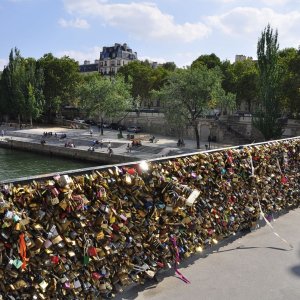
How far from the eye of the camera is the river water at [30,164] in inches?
1401

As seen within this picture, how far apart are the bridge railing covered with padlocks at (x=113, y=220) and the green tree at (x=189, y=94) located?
3196 centimetres

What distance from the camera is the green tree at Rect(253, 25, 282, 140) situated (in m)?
35.7

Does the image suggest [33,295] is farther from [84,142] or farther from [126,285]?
[84,142]

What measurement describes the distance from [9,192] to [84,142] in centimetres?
4413

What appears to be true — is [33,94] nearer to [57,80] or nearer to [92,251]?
[57,80]

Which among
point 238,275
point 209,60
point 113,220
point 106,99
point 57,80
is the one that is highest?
point 209,60

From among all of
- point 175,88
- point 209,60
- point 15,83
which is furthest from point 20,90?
point 209,60

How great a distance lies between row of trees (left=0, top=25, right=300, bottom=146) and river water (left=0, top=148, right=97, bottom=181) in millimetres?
10498

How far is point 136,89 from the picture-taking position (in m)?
82.6

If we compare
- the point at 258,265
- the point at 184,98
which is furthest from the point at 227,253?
the point at 184,98

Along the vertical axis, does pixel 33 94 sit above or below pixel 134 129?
above

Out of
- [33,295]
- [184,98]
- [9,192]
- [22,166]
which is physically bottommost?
[22,166]

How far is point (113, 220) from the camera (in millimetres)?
5211

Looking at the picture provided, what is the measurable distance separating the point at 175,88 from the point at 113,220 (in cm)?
3546
